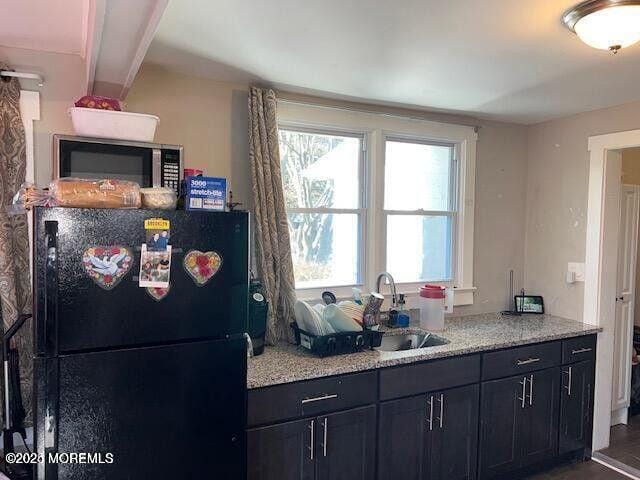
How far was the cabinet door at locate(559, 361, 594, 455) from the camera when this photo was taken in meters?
3.00

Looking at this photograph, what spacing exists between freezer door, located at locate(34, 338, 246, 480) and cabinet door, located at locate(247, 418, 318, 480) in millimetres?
219

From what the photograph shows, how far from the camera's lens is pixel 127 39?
1.59 m

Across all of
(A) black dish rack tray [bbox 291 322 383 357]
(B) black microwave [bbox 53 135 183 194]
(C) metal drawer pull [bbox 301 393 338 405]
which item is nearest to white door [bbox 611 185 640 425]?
(A) black dish rack tray [bbox 291 322 383 357]

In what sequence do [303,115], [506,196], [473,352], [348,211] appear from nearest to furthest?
1. [473,352]
2. [303,115]
3. [348,211]
4. [506,196]

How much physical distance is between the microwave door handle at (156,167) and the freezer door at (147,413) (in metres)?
0.70

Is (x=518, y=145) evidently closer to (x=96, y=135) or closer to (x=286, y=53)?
(x=286, y=53)

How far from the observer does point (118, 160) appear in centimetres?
186

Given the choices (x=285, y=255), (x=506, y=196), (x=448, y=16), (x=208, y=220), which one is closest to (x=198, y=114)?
(x=285, y=255)

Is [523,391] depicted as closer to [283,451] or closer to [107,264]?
[283,451]

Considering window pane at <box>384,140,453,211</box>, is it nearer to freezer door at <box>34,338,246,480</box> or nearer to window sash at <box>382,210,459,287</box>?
window sash at <box>382,210,459,287</box>

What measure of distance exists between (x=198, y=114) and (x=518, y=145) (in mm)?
2580

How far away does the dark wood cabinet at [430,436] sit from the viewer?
236 centimetres

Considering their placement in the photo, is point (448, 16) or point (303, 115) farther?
point (303, 115)

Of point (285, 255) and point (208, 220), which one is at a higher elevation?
point (208, 220)
